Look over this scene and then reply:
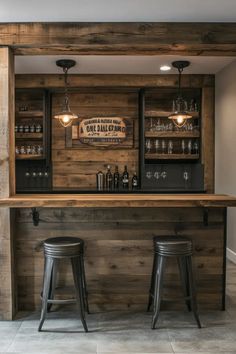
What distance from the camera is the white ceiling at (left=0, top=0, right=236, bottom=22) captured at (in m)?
2.96

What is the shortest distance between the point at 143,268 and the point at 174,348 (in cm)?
85

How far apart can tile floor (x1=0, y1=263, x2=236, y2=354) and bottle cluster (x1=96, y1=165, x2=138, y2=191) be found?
2.78 m

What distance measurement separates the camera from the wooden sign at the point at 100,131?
6043mm

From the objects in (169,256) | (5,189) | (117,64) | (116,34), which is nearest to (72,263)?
(169,256)

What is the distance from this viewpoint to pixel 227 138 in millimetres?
5277

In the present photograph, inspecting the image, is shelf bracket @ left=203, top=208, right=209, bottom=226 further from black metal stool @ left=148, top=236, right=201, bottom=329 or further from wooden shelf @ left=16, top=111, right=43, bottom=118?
wooden shelf @ left=16, top=111, right=43, bottom=118

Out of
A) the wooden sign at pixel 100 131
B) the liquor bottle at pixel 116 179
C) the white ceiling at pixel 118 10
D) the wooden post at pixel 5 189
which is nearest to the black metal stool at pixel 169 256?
the wooden post at pixel 5 189

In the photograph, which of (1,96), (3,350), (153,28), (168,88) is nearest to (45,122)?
(168,88)

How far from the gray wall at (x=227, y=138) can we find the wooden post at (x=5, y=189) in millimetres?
2994

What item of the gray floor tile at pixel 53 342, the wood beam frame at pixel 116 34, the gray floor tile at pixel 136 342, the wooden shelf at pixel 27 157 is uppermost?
the wood beam frame at pixel 116 34

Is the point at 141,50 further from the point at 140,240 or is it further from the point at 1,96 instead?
the point at 140,240

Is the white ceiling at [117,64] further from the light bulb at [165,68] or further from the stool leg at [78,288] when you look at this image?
the stool leg at [78,288]

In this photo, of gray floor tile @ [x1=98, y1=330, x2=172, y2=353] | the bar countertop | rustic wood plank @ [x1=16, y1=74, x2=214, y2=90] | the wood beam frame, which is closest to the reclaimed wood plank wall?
rustic wood plank @ [x1=16, y1=74, x2=214, y2=90]

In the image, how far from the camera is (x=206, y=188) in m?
5.95
